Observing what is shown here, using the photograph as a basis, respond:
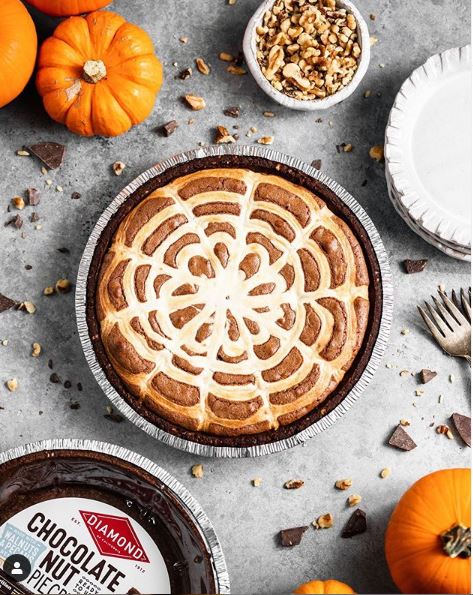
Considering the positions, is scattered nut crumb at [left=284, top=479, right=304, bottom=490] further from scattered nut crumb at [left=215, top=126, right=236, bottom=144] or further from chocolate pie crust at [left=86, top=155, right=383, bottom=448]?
scattered nut crumb at [left=215, top=126, right=236, bottom=144]

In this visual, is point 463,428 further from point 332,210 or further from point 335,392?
point 332,210

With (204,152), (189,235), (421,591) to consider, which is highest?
(204,152)

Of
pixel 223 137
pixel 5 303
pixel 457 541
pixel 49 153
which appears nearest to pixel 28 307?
pixel 5 303

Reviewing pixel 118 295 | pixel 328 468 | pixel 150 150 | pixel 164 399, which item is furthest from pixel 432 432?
pixel 150 150

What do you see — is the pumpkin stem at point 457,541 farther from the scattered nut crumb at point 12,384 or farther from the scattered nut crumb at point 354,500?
the scattered nut crumb at point 12,384

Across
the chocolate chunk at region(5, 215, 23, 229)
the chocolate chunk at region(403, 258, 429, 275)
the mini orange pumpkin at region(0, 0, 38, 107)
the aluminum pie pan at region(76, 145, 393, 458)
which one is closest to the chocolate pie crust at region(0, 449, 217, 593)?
the aluminum pie pan at region(76, 145, 393, 458)

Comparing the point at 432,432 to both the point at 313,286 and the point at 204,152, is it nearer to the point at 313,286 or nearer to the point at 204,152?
the point at 313,286
